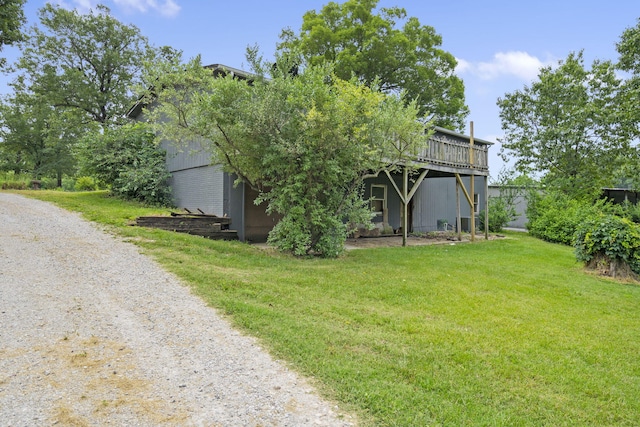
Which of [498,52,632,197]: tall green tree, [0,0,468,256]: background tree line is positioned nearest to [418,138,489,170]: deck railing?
[0,0,468,256]: background tree line

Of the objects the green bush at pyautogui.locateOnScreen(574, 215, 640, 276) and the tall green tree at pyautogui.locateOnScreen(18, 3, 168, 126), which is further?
the tall green tree at pyautogui.locateOnScreen(18, 3, 168, 126)

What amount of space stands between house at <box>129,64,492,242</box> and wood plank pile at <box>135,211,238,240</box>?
0.35 meters

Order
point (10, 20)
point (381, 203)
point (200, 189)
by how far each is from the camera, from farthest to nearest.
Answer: point (381, 203), point (10, 20), point (200, 189)

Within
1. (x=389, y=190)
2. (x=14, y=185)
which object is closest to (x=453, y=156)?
(x=389, y=190)

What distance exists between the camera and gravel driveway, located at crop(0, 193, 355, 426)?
2.67 metres

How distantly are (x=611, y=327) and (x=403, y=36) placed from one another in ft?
75.4

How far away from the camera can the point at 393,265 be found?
8.70m

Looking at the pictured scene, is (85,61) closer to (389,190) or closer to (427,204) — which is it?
(389,190)

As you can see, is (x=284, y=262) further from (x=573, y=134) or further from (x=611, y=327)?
(x=573, y=134)

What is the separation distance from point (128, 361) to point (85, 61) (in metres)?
27.3

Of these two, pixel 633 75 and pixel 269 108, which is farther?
pixel 633 75

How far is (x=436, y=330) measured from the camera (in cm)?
463

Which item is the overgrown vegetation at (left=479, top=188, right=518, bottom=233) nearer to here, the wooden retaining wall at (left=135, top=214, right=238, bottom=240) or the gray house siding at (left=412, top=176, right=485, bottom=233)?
the gray house siding at (left=412, top=176, right=485, bottom=233)

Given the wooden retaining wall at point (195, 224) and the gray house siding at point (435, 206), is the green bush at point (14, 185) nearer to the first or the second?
the wooden retaining wall at point (195, 224)
